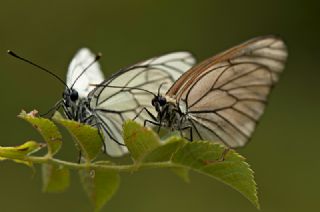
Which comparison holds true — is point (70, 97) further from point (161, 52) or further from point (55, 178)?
point (161, 52)

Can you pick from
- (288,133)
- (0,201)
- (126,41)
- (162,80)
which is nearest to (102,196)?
(162,80)

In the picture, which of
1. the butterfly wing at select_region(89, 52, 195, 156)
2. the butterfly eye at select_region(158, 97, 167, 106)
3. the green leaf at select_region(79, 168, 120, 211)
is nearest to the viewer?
the green leaf at select_region(79, 168, 120, 211)

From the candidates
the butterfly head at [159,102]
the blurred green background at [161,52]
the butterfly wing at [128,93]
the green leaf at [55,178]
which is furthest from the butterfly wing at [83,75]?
the blurred green background at [161,52]

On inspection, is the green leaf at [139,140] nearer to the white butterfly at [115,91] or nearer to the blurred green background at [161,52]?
the white butterfly at [115,91]

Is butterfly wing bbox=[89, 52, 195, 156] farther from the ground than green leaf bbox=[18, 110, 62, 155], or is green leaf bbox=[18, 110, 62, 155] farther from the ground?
green leaf bbox=[18, 110, 62, 155]

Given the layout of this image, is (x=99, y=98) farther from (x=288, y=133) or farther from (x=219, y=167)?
(x=288, y=133)

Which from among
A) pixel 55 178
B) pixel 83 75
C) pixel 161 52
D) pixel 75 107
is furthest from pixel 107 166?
pixel 161 52

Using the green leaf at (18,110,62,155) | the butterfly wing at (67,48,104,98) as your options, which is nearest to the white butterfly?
the butterfly wing at (67,48,104,98)

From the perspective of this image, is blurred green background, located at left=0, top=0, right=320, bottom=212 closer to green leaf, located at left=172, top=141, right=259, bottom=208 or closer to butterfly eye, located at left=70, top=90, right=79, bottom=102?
butterfly eye, located at left=70, top=90, right=79, bottom=102
